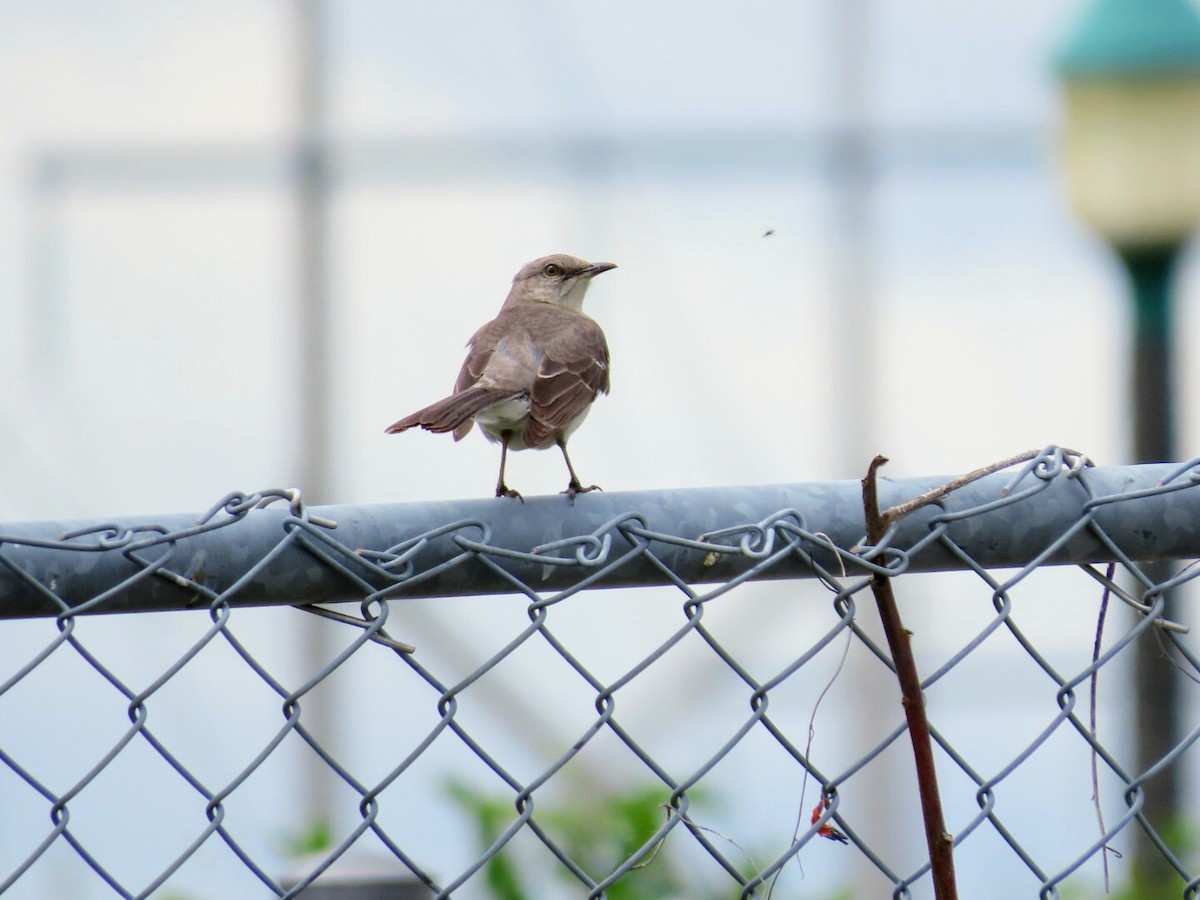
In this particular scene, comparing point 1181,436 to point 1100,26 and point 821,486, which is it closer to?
point 1100,26

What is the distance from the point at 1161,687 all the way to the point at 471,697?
2767mm

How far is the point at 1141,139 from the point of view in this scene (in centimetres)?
621

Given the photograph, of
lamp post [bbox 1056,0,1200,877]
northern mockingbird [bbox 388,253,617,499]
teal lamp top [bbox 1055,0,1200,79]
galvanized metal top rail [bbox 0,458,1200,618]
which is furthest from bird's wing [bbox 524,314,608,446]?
teal lamp top [bbox 1055,0,1200,79]

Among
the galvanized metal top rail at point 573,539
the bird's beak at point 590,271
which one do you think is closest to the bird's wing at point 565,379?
the bird's beak at point 590,271

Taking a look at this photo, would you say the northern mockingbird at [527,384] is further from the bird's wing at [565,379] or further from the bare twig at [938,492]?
the bare twig at [938,492]

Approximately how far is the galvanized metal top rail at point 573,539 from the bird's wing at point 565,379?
1328 millimetres

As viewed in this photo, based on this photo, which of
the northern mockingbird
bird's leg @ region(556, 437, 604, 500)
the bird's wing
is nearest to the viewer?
bird's leg @ region(556, 437, 604, 500)

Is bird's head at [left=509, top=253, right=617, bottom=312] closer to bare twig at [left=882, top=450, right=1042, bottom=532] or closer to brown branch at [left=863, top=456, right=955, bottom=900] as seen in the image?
bare twig at [left=882, top=450, right=1042, bottom=532]

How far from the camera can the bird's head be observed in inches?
207

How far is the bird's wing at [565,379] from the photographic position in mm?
3557

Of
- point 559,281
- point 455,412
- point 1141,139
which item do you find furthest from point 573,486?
point 1141,139

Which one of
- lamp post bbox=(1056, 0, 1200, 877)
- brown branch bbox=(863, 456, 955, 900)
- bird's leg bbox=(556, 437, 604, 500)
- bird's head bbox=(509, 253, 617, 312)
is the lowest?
brown branch bbox=(863, 456, 955, 900)

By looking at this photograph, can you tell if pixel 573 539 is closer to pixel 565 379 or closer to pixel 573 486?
pixel 573 486

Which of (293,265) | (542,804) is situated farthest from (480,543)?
(293,265)
